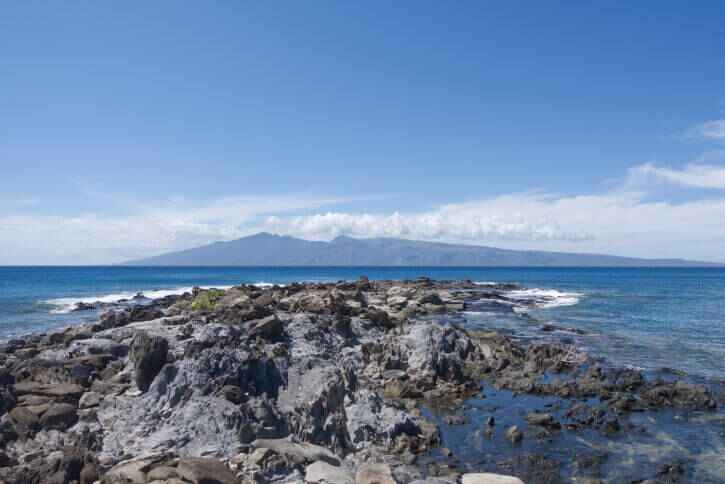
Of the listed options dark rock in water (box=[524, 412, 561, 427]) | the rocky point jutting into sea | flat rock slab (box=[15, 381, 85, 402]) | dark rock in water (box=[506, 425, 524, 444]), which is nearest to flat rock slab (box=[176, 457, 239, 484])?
the rocky point jutting into sea

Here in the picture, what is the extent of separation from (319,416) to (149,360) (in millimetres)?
6581

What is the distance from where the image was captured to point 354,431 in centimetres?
1628

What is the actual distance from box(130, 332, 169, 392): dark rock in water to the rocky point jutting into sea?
45 mm

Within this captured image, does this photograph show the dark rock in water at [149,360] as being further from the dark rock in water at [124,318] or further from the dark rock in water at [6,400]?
the dark rock in water at [124,318]

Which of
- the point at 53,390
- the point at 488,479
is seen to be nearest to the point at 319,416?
the point at 488,479

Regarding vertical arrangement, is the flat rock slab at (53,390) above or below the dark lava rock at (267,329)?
below

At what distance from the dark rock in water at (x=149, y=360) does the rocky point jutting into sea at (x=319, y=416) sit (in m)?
0.05

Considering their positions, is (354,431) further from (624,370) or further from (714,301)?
(714,301)

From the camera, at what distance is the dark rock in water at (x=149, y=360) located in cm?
1758

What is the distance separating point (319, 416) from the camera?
1631 cm

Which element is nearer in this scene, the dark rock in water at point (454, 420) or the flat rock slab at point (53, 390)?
the flat rock slab at point (53, 390)

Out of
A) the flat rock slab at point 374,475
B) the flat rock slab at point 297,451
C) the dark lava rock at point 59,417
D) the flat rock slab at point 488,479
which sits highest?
the dark lava rock at point 59,417

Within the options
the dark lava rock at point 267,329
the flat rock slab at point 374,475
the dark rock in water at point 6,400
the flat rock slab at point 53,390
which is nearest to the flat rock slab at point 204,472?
the flat rock slab at point 374,475

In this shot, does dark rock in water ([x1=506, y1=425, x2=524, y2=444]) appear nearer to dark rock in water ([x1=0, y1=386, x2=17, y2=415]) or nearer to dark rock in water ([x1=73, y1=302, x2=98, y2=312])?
dark rock in water ([x1=0, y1=386, x2=17, y2=415])
